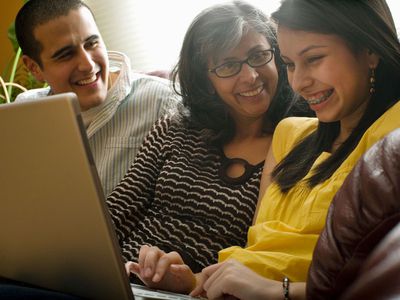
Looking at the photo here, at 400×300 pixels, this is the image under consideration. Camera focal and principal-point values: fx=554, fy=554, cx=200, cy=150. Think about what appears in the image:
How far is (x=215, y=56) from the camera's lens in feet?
4.82

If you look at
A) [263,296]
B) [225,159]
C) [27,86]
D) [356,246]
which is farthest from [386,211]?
[27,86]

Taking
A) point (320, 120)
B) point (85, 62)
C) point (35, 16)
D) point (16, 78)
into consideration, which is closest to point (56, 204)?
point (320, 120)

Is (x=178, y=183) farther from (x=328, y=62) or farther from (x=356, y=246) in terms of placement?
(x=356, y=246)

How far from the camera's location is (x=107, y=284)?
31.9 inches

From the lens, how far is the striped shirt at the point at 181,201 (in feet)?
4.39

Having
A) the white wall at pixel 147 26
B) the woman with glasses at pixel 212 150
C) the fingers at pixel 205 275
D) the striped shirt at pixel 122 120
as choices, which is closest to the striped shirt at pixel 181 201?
the woman with glasses at pixel 212 150

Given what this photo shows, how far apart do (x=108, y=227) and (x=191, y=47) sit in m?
0.90

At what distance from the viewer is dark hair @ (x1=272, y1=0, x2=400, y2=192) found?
100cm

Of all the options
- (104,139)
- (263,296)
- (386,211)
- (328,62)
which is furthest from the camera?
(104,139)

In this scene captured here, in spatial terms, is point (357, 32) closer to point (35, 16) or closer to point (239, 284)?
point (239, 284)

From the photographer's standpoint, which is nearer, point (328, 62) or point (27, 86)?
point (328, 62)

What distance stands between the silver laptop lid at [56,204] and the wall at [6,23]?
8.56 feet

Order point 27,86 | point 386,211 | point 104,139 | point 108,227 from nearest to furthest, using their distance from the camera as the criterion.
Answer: point 386,211 < point 108,227 < point 104,139 < point 27,86

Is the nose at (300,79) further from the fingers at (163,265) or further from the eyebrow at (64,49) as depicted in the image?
the eyebrow at (64,49)
